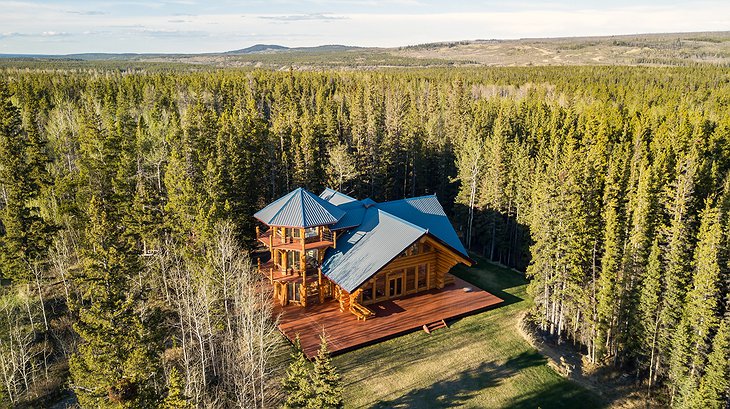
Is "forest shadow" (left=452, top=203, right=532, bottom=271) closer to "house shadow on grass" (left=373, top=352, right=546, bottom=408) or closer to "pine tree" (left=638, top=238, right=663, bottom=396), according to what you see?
"pine tree" (left=638, top=238, right=663, bottom=396)

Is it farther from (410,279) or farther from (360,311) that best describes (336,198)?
(360,311)

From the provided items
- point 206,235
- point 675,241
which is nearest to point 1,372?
point 206,235

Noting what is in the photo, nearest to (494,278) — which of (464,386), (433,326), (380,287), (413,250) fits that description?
(413,250)

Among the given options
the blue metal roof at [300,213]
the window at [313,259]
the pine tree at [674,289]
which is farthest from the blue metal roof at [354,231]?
the pine tree at [674,289]

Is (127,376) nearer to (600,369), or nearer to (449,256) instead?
(449,256)

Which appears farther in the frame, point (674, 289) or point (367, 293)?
point (367, 293)

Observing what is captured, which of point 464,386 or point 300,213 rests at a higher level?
point 300,213
